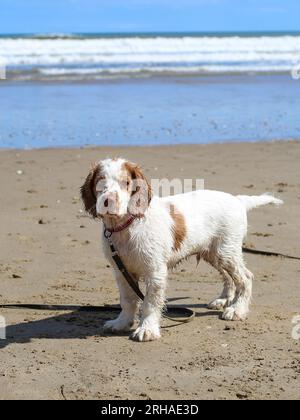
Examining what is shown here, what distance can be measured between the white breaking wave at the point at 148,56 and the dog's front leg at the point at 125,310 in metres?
23.5

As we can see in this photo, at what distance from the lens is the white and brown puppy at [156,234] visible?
5430mm

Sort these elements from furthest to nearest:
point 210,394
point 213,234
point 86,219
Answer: point 86,219, point 213,234, point 210,394

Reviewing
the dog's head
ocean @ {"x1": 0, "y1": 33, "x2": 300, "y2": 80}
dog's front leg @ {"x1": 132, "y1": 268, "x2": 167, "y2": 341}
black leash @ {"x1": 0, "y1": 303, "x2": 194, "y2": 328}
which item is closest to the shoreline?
black leash @ {"x1": 0, "y1": 303, "x2": 194, "y2": 328}

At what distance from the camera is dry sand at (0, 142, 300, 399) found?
484cm

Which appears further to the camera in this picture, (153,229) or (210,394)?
(153,229)

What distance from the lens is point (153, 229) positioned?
568 cm

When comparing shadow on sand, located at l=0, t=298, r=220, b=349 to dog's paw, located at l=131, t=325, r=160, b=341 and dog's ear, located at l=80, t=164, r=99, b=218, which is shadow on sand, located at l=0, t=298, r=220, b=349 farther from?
dog's ear, located at l=80, t=164, r=99, b=218

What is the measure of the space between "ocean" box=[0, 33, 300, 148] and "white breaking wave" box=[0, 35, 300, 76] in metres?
0.06

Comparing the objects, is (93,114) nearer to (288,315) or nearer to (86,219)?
(86,219)

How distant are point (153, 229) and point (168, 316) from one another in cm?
102

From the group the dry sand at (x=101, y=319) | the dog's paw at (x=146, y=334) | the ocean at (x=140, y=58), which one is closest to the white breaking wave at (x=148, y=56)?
the ocean at (x=140, y=58)

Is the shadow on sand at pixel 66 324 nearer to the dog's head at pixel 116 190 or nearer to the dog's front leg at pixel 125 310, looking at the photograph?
the dog's front leg at pixel 125 310

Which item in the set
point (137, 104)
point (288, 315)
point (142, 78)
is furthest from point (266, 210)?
point (142, 78)

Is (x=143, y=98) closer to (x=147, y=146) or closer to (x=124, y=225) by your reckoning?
(x=147, y=146)
